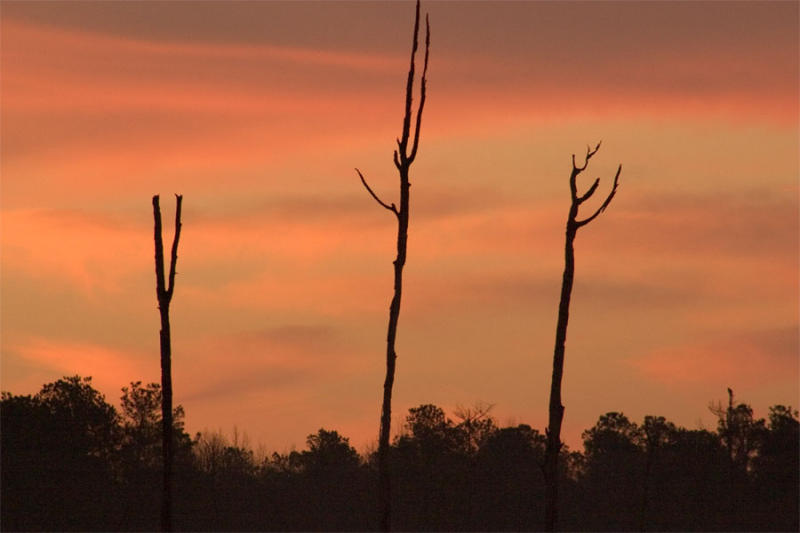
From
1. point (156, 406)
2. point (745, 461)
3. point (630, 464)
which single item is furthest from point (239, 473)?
point (745, 461)

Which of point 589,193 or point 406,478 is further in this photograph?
point 406,478

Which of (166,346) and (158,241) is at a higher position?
(158,241)

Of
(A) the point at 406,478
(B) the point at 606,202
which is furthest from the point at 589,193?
(A) the point at 406,478

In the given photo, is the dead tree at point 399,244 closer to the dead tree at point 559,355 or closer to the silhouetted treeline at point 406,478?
the dead tree at point 559,355

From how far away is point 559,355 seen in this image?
105ft

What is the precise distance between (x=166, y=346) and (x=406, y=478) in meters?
53.0

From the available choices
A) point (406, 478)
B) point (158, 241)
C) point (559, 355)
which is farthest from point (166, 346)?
point (406, 478)

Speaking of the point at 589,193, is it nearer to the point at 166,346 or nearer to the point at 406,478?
the point at 166,346

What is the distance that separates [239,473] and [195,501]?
1291 centimetres

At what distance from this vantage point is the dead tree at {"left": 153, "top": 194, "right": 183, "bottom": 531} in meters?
34.8

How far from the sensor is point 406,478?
8688 centimetres

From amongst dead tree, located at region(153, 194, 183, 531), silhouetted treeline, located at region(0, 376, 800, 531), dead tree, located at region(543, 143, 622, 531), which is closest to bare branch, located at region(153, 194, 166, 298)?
dead tree, located at region(153, 194, 183, 531)

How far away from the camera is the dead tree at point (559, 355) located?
31.5 metres

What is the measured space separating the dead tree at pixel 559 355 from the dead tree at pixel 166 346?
9333 mm
